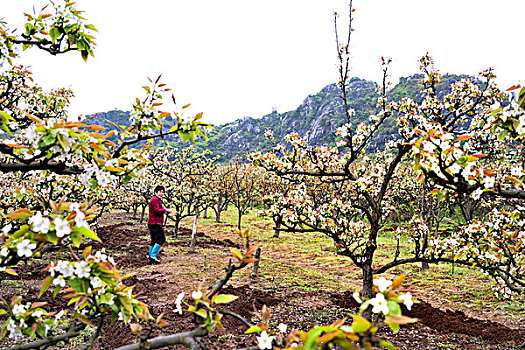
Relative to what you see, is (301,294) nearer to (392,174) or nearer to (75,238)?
(392,174)

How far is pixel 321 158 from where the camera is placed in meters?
5.80

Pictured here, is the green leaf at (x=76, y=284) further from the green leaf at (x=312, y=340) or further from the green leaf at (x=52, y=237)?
the green leaf at (x=312, y=340)

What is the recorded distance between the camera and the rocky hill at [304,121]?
88819 mm

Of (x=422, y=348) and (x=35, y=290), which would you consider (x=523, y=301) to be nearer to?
(x=422, y=348)

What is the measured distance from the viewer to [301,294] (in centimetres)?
697

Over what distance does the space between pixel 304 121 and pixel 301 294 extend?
347ft

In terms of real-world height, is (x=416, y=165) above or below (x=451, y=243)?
above

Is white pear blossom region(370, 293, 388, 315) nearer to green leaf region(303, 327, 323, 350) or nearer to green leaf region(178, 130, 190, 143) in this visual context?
green leaf region(303, 327, 323, 350)

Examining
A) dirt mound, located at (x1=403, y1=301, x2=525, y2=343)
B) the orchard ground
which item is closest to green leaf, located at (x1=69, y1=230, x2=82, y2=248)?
the orchard ground

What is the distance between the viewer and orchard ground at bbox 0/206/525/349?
4672 mm

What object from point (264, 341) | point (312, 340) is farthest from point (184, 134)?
point (312, 340)

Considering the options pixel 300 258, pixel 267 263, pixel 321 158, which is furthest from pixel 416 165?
pixel 300 258

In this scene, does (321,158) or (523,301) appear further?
(523,301)

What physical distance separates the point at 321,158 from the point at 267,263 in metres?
5.89
